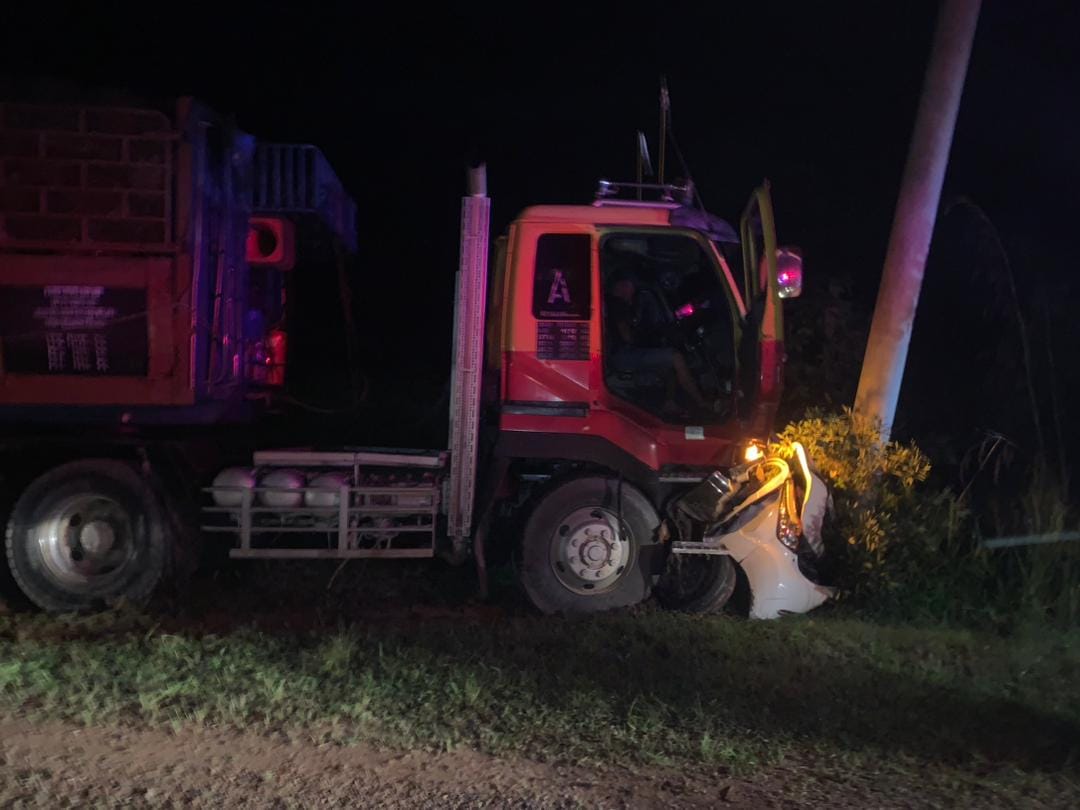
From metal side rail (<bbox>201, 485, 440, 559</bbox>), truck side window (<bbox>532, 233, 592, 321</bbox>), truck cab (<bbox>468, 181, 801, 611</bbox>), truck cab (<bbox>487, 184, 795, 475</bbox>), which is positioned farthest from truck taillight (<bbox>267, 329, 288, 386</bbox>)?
truck side window (<bbox>532, 233, 592, 321</bbox>)

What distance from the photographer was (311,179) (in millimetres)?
7945

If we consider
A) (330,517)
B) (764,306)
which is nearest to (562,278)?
(764,306)

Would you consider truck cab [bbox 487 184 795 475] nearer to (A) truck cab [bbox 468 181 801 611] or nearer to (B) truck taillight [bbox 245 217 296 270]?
(A) truck cab [bbox 468 181 801 611]

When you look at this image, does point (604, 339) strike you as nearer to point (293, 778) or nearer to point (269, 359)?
point (269, 359)

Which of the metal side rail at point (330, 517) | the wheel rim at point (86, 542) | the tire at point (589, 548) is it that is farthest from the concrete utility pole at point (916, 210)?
the wheel rim at point (86, 542)

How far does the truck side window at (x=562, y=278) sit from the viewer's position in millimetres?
7000

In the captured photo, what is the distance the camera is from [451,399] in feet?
23.4

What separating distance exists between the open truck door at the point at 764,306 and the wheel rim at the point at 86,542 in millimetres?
4240

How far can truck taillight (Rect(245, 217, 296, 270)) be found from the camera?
8.14 metres

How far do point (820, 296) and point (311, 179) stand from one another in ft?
15.1

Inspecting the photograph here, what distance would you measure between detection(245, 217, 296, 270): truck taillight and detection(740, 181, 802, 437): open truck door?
3.52 metres

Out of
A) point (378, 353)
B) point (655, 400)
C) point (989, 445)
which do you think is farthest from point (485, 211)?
point (378, 353)

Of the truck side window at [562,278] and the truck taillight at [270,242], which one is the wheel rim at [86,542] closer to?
the truck taillight at [270,242]

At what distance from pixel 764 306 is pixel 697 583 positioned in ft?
6.45
